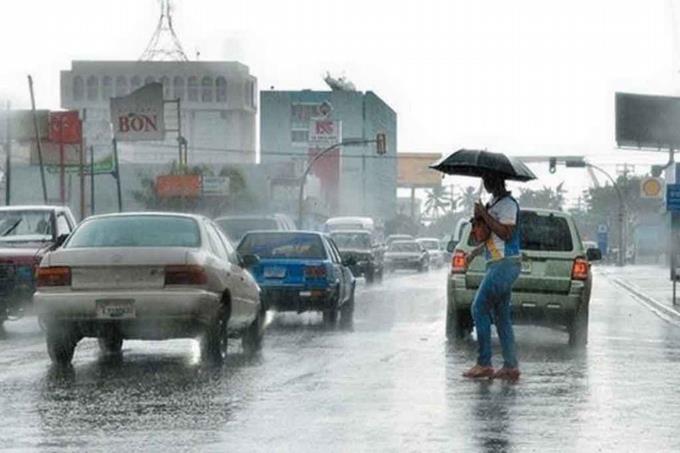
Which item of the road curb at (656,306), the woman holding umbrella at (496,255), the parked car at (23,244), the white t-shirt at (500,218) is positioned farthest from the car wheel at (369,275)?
the white t-shirt at (500,218)

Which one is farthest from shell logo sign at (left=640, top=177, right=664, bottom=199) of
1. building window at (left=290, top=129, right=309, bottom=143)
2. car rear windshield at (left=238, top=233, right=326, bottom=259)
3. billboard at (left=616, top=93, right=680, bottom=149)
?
building window at (left=290, top=129, right=309, bottom=143)

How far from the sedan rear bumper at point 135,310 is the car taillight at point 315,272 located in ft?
30.4

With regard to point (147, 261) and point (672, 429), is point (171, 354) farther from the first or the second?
point (672, 429)

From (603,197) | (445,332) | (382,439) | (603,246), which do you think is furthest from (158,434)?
(603,197)

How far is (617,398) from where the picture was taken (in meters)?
13.3

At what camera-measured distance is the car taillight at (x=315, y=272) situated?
25.1 metres

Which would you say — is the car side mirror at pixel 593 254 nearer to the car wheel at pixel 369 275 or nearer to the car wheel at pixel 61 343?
the car wheel at pixel 61 343

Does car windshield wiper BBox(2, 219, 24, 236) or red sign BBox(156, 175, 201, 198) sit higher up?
red sign BBox(156, 175, 201, 198)

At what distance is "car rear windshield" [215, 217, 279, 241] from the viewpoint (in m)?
39.7

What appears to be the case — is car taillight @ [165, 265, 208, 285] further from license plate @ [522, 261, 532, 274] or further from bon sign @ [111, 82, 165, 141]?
bon sign @ [111, 82, 165, 141]

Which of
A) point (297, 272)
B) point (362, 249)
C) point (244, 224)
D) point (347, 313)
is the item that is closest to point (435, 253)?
point (362, 249)

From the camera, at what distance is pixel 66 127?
78562 millimetres

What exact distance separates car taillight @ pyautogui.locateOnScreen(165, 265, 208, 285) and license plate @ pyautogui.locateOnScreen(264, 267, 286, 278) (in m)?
9.28

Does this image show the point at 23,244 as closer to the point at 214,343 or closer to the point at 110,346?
the point at 110,346
